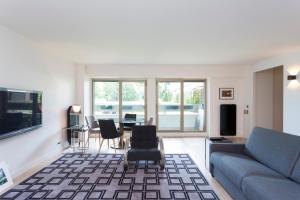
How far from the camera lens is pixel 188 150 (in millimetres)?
5824

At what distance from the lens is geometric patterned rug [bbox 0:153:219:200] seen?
3.14 meters

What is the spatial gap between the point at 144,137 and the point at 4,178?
8.21 feet

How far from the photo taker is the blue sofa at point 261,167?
2219mm

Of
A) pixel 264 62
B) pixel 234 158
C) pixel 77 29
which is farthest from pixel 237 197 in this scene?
pixel 264 62

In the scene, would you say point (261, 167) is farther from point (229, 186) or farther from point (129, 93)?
point (129, 93)

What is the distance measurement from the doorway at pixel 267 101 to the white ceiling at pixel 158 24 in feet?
7.88

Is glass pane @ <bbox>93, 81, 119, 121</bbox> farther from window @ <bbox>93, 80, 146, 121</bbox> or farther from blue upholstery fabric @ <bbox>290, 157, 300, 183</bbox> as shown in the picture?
blue upholstery fabric @ <bbox>290, 157, 300, 183</bbox>

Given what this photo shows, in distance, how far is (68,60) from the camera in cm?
646

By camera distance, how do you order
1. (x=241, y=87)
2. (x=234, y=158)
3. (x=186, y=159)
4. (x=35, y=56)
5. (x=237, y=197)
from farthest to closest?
1. (x=241, y=87)
2. (x=186, y=159)
3. (x=35, y=56)
4. (x=234, y=158)
5. (x=237, y=197)

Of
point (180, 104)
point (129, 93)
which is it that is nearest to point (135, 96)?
point (129, 93)

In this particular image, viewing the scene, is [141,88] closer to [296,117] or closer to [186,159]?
[186,159]

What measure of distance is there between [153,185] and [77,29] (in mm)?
2787

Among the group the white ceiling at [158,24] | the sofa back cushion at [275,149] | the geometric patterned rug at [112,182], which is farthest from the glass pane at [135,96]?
the sofa back cushion at [275,149]

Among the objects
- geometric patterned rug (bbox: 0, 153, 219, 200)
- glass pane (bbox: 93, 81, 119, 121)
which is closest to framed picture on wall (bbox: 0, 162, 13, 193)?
geometric patterned rug (bbox: 0, 153, 219, 200)
